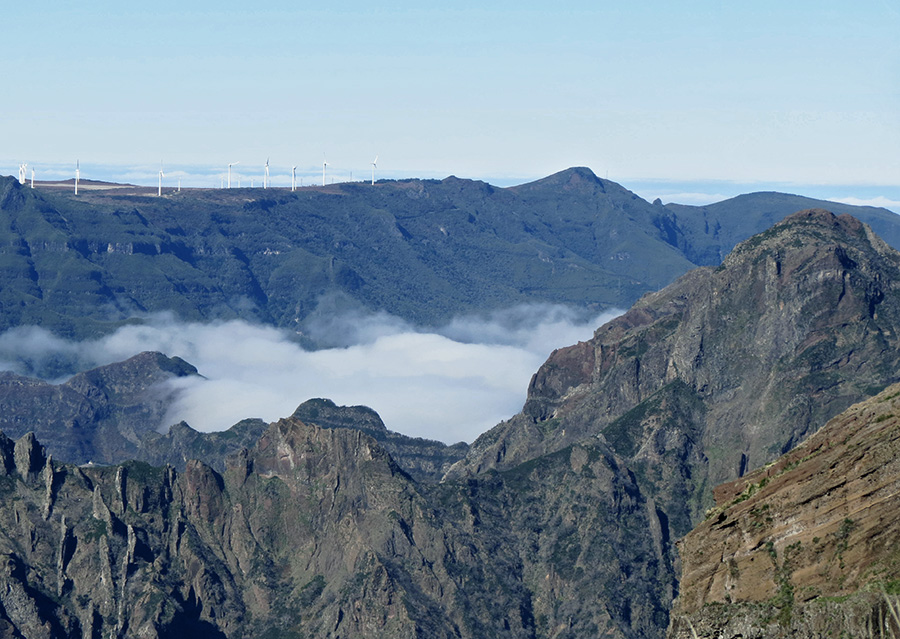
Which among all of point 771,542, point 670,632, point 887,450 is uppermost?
point 887,450

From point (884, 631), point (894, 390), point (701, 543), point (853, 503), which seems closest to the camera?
point (884, 631)

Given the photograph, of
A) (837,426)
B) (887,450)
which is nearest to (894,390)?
(837,426)

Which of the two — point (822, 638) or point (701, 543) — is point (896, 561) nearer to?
point (822, 638)

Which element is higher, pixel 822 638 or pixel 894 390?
pixel 894 390

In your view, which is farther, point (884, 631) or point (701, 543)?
point (701, 543)

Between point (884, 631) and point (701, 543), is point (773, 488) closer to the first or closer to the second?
point (701, 543)

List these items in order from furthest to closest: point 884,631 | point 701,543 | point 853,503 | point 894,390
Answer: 1. point 894,390
2. point 701,543
3. point 853,503
4. point 884,631
